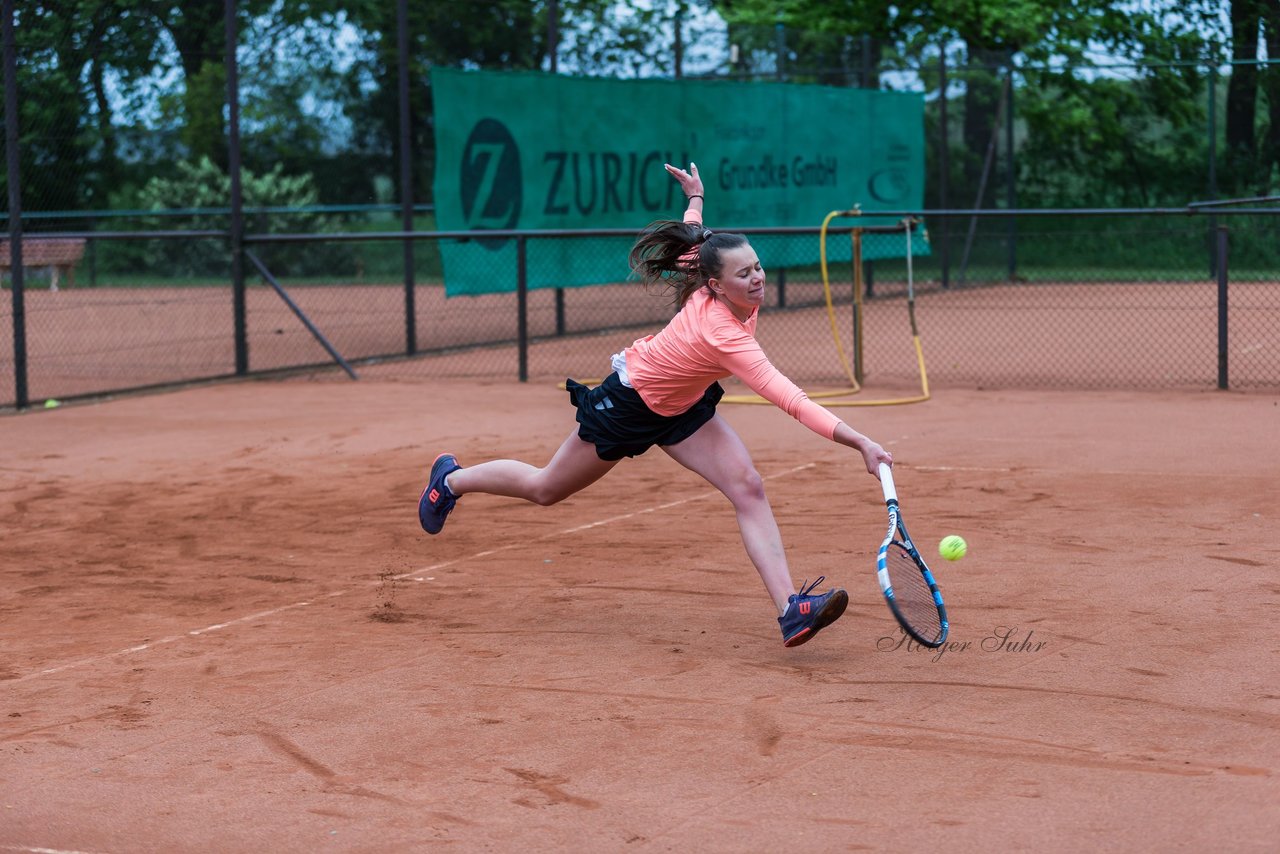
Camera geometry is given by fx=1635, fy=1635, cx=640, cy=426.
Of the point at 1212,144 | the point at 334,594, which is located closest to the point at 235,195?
the point at 334,594

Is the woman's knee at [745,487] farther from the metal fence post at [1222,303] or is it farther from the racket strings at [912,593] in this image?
the metal fence post at [1222,303]

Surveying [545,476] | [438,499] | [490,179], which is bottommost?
[438,499]

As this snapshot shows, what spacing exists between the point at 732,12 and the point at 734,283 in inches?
916

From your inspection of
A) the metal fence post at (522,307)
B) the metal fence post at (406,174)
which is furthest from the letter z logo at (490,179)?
the metal fence post at (522,307)

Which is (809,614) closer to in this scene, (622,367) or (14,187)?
(622,367)

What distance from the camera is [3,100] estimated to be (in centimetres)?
1236

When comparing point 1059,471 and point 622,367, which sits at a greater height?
point 622,367

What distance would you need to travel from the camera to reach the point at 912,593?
17.4 feet

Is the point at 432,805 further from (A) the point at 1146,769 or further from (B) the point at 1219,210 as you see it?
(B) the point at 1219,210

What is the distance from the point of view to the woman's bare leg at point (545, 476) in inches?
234

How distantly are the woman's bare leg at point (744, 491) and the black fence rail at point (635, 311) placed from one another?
180 inches

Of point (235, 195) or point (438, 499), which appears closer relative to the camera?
point (438, 499)

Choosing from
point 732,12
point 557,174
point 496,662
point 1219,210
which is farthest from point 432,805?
point 732,12

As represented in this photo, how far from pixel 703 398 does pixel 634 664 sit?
3.21 ft
